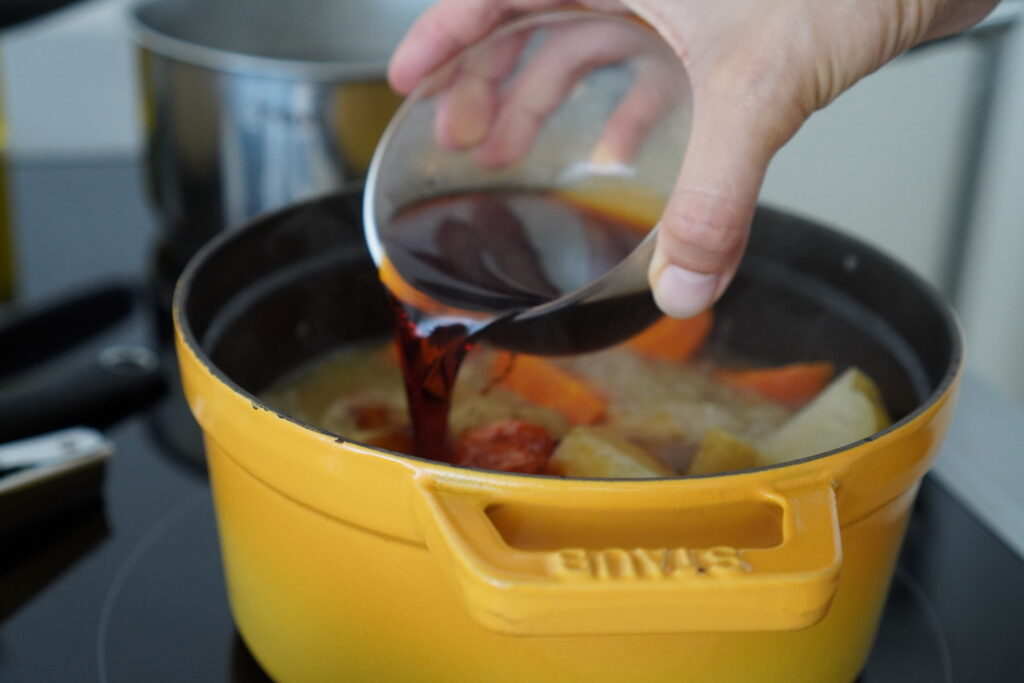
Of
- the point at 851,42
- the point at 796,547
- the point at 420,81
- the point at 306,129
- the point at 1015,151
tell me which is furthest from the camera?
the point at 1015,151

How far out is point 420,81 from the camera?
0.80 metres

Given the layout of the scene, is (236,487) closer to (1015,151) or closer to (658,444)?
(658,444)

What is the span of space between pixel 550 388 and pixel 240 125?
49cm

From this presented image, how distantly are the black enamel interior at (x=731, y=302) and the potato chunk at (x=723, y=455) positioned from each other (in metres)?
0.14

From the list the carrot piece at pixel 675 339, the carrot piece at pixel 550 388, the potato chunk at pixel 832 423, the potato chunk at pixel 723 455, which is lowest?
the carrot piece at pixel 675 339

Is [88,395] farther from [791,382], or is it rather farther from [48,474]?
[791,382]

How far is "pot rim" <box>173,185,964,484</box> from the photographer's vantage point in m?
0.48

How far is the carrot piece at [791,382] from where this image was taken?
844 millimetres

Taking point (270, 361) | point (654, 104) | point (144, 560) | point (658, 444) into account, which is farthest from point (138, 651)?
point (654, 104)

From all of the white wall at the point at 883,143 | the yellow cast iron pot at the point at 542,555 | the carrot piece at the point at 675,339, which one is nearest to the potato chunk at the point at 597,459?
the yellow cast iron pot at the point at 542,555

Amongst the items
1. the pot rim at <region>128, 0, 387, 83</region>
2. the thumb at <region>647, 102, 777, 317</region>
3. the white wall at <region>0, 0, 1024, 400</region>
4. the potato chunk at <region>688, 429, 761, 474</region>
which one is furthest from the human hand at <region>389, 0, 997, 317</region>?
the white wall at <region>0, 0, 1024, 400</region>

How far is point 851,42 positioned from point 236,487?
1.35 feet

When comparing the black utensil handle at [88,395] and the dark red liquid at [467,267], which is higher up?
the dark red liquid at [467,267]

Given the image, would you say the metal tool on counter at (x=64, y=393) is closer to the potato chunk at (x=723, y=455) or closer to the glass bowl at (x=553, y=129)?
the glass bowl at (x=553, y=129)
